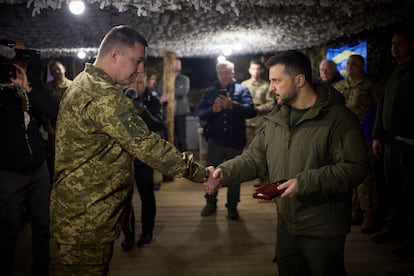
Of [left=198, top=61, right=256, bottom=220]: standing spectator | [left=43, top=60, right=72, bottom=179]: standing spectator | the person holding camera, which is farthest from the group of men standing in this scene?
[left=43, top=60, right=72, bottom=179]: standing spectator

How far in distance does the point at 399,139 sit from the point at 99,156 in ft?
9.98

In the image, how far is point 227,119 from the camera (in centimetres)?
519

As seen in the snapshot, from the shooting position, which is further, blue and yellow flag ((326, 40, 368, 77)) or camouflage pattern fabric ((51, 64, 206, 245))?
blue and yellow flag ((326, 40, 368, 77))

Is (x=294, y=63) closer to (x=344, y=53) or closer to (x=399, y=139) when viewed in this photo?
(x=399, y=139)

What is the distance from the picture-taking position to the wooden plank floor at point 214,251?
3650mm

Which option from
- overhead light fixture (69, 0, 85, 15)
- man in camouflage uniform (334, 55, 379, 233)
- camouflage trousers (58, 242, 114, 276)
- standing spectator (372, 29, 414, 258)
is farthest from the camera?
man in camouflage uniform (334, 55, 379, 233)

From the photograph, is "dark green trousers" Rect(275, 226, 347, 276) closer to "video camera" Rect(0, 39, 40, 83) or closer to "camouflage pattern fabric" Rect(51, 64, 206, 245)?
"camouflage pattern fabric" Rect(51, 64, 206, 245)

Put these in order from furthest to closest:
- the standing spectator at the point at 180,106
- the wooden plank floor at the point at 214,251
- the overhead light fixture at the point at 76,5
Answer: the standing spectator at the point at 180,106
the wooden plank floor at the point at 214,251
the overhead light fixture at the point at 76,5

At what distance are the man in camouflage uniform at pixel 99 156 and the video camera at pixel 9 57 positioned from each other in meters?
1.00

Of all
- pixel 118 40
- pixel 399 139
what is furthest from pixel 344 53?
pixel 118 40

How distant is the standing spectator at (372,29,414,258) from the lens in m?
3.88

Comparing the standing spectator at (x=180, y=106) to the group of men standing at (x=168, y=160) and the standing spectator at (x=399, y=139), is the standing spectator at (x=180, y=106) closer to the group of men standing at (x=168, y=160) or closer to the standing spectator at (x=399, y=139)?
the standing spectator at (x=399, y=139)

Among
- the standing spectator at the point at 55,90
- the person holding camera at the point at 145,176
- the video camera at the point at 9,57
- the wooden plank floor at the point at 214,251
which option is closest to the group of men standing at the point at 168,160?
the video camera at the point at 9,57

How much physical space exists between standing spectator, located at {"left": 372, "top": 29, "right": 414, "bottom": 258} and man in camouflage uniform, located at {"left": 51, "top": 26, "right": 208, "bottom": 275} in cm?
276
